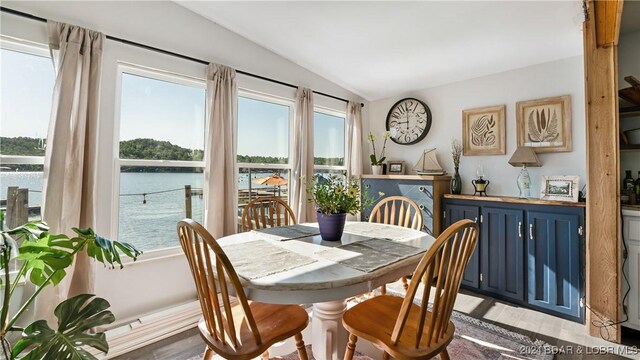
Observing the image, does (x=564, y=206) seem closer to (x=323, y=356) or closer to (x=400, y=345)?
(x=400, y=345)

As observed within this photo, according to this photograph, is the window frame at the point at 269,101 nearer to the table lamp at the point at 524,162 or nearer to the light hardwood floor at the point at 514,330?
the light hardwood floor at the point at 514,330

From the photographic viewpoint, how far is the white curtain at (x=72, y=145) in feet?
6.25

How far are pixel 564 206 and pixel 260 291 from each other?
2.61 meters

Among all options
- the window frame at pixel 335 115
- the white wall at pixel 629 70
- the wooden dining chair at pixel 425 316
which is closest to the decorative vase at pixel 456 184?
the white wall at pixel 629 70

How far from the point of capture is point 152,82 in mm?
2504

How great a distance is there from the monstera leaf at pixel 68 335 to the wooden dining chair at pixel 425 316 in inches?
43.0

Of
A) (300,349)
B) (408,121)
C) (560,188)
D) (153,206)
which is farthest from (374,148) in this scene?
(300,349)

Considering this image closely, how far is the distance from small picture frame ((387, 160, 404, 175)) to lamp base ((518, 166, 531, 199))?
4.27 ft

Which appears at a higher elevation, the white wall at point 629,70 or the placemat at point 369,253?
the white wall at point 629,70

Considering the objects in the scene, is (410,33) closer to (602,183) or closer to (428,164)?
(428,164)

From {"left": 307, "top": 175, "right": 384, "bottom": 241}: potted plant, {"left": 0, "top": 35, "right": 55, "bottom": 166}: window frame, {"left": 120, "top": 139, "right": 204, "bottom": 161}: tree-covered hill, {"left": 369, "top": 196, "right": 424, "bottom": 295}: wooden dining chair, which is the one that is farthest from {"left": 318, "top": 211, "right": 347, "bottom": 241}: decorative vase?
{"left": 0, "top": 35, "right": 55, "bottom": 166}: window frame

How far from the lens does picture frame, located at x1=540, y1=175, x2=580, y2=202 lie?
8.32ft

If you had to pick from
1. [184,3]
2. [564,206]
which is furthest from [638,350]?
[184,3]

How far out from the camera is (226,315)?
3.99 feet
